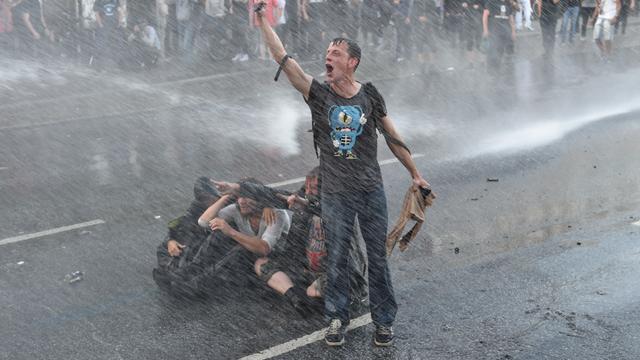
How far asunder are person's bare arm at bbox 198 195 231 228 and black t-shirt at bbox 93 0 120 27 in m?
12.2

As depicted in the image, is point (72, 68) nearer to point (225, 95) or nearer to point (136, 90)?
point (136, 90)

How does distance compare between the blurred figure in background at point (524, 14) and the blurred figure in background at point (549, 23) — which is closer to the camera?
the blurred figure in background at point (549, 23)

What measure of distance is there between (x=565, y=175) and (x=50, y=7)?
12866 mm

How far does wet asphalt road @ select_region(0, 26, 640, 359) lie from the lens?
5895 mm

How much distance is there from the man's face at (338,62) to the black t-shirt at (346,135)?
12 centimetres

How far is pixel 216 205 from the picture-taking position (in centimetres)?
681

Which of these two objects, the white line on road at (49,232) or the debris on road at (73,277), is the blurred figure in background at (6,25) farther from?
the debris on road at (73,277)

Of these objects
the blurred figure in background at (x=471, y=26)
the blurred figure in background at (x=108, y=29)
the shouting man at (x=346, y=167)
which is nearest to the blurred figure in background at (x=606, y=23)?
the blurred figure in background at (x=471, y=26)

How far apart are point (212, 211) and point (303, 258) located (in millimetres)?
839

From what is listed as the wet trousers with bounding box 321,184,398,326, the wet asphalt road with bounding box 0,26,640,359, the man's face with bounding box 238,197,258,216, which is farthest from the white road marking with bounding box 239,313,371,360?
the man's face with bounding box 238,197,258,216

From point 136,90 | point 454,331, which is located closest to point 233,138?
point 136,90

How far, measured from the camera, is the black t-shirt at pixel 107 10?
18.0 metres

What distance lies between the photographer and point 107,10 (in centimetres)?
1798

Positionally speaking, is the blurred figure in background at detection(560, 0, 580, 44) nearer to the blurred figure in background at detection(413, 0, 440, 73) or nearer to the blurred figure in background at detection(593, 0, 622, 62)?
the blurred figure in background at detection(593, 0, 622, 62)
